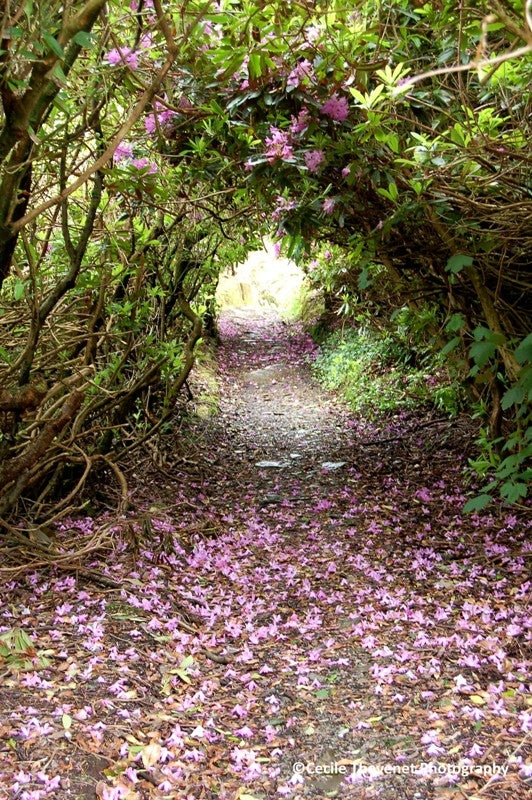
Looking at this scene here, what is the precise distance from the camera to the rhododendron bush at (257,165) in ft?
8.96

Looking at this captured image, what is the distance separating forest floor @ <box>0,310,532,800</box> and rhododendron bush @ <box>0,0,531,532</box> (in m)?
0.56

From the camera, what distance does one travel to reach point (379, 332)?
8.54m

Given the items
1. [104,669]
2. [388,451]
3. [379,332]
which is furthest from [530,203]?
[379,332]

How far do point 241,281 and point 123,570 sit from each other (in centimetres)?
1624

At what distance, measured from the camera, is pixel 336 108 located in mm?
3246

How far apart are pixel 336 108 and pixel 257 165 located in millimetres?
551

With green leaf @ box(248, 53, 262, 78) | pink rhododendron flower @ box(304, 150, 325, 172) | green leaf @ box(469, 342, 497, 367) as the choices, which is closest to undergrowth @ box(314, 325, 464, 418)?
green leaf @ box(469, 342, 497, 367)

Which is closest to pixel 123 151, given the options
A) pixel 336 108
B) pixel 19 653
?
pixel 336 108

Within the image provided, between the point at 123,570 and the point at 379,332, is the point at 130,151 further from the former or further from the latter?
the point at 379,332

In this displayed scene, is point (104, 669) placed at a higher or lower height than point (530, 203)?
lower

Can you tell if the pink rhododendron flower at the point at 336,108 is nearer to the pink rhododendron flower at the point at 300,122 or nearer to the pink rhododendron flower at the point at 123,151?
the pink rhododendron flower at the point at 300,122

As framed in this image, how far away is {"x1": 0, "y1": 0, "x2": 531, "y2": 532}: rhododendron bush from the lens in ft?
8.96

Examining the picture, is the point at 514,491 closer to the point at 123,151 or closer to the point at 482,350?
the point at 482,350

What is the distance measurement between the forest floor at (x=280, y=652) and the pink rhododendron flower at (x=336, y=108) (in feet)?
7.87
